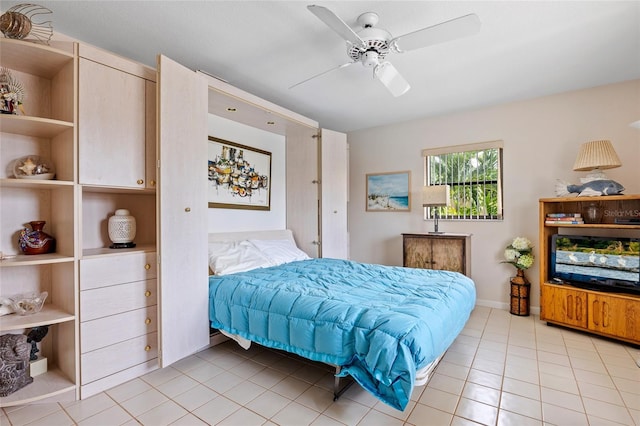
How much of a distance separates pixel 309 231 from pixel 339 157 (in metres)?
1.12

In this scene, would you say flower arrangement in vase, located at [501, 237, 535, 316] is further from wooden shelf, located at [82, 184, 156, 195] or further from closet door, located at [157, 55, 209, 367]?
wooden shelf, located at [82, 184, 156, 195]

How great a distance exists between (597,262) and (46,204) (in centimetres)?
485

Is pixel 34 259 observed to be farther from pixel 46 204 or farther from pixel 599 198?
pixel 599 198

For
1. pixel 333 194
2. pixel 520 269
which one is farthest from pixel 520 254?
pixel 333 194

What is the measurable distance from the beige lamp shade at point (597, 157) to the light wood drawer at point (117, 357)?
430cm

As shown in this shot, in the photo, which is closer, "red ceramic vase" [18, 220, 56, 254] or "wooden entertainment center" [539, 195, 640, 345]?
"red ceramic vase" [18, 220, 56, 254]

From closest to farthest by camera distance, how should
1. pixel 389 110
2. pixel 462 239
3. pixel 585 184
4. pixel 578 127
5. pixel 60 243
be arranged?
pixel 60 243 → pixel 585 184 → pixel 578 127 → pixel 462 239 → pixel 389 110

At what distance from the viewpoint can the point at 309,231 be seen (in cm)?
418

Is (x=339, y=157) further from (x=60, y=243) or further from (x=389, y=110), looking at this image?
(x=60, y=243)

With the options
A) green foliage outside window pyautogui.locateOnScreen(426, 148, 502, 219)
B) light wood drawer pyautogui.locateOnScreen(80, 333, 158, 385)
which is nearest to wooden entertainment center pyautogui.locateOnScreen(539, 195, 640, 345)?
green foliage outside window pyautogui.locateOnScreen(426, 148, 502, 219)

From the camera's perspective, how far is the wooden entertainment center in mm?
2787

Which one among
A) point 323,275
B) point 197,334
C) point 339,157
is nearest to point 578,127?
point 339,157

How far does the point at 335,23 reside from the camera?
1830mm

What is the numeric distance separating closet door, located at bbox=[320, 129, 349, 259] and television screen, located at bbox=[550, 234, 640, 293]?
8.10 feet
